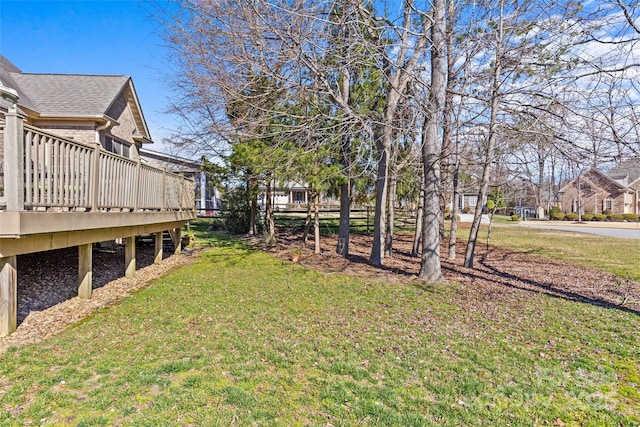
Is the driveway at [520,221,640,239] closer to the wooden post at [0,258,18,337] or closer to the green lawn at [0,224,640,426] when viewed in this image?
the green lawn at [0,224,640,426]

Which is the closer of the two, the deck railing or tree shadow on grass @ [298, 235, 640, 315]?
the deck railing

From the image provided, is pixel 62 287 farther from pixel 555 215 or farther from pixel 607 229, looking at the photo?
pixel 555 215

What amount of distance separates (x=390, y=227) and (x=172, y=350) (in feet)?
27.3

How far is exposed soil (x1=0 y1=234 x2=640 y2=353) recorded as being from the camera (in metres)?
5.31

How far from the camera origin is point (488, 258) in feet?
36.8

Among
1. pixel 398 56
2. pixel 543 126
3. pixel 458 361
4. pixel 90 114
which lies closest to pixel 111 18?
pixel 90 114

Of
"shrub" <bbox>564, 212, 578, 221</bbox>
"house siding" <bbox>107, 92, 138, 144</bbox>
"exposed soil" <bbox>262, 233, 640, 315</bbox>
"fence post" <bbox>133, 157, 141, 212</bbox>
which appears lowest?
"exposed soil" <bbox>262, 233, 640, 315</bbox>

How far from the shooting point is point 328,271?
885 cm

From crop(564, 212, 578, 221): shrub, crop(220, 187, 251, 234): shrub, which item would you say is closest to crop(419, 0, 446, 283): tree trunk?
crop(220, 187, 251, 234): shrub

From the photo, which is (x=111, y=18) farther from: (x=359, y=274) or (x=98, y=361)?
(x=98, y=361)

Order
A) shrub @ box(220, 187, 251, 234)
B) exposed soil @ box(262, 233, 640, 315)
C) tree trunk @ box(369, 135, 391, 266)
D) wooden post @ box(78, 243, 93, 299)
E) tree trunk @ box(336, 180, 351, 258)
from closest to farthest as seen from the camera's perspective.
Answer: wooden post @ box(78, 243, 93, 299), exposed soil @ box(262, 233, 640, 315), tree trunk @ box(369, 135, 391, 266), tree trunk @ box(336, 180, 351, 258), shrub @ box(220, 187, 251, 234)

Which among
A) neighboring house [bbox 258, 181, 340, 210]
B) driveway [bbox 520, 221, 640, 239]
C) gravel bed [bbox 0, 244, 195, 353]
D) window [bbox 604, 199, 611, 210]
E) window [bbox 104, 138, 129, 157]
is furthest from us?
window [bbox 604, 199, 611, 210]

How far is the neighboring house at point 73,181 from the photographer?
13.2 ft

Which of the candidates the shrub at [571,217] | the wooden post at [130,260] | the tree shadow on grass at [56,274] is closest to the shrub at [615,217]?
the shrub at [571,217]
